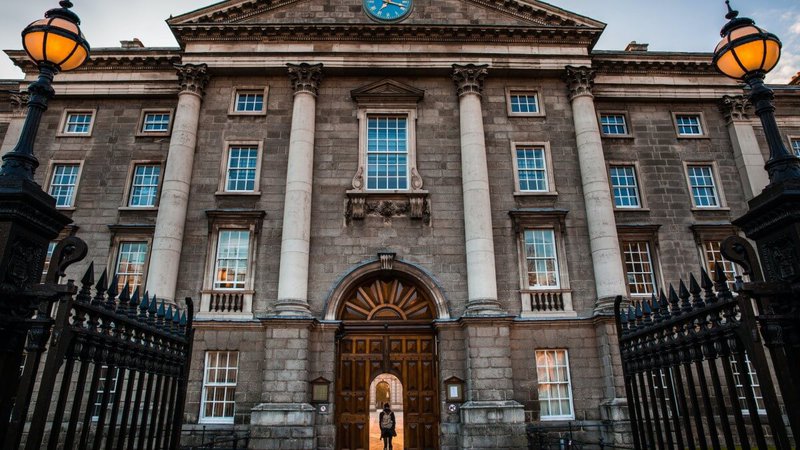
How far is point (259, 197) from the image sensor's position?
792 inches

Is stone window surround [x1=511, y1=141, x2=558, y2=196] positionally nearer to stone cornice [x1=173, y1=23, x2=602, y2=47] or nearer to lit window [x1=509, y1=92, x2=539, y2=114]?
lit window [x1=509, y1=92, x2=539, y2=114]

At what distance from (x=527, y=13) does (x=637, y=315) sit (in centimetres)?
1977

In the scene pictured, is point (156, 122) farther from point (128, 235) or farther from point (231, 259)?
point (231, 259)

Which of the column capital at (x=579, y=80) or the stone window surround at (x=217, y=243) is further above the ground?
the column capital at (x=579, y=80)

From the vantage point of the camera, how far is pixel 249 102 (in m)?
22.0

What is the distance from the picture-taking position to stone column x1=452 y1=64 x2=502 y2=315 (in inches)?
719

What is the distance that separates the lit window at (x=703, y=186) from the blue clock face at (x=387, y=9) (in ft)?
48.3

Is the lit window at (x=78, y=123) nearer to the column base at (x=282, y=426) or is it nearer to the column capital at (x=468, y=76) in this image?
the column base at (x=282, y=426)

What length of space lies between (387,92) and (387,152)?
110 inches

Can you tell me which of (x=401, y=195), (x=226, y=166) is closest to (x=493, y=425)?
(x=401, y=195)

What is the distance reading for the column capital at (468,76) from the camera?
69.9ft

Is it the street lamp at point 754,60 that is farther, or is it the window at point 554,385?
the window at point 554,385

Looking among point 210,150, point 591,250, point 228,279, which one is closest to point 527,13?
point 591,250

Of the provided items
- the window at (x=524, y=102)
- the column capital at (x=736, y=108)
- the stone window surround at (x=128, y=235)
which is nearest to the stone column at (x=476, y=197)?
the window at (x=524, y=102)
